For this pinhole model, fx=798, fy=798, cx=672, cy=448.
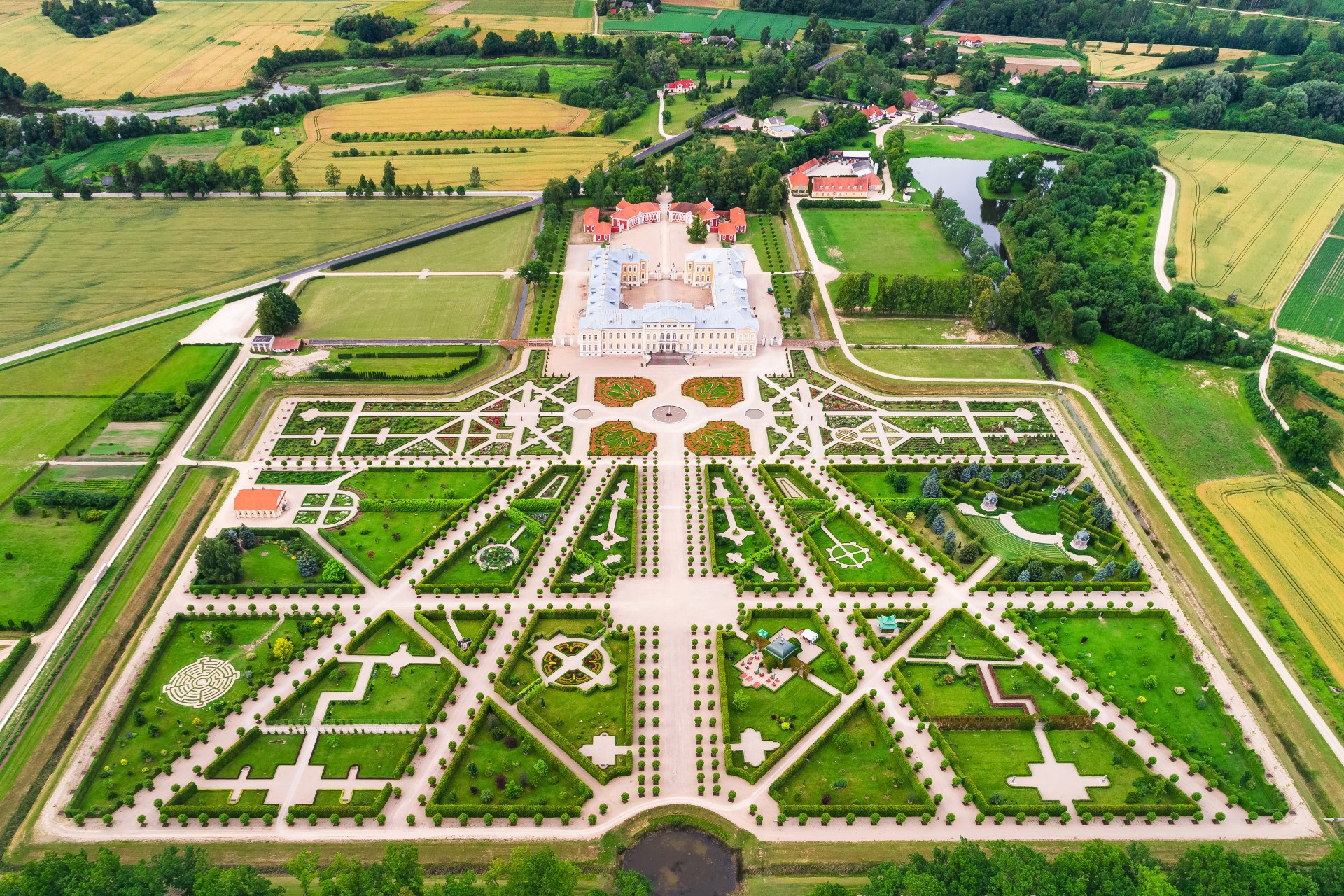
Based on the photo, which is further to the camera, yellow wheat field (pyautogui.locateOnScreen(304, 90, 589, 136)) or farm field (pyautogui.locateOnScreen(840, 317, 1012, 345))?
yellow wheat field (pyautogui.locateOnScreen(304, 90, 589, 136))

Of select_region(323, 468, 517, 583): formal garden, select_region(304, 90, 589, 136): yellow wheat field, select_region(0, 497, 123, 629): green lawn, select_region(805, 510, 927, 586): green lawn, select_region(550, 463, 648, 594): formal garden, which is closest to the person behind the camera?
select_region(0, 497, 123, 629): green lawn

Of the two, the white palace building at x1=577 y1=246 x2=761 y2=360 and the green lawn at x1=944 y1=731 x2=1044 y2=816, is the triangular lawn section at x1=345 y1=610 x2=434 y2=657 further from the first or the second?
the white palace building at x1=577 y1=246 x2=761 y2=360

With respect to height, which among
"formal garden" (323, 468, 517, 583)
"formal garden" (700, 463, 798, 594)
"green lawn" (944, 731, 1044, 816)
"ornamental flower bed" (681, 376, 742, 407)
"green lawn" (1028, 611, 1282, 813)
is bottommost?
"green lawn" (944, 731, 1044, 816)

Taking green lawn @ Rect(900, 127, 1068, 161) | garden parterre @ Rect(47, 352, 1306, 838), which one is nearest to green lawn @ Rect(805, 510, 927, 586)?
garden parterre @ Rect(47, 352, 1306, 838)

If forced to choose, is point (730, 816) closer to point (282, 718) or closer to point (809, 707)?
point (809, 707)

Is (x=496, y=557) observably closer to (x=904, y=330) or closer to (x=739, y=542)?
(x=739, y=542)

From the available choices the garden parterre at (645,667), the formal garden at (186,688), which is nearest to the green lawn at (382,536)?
the garden parterre at (645,667)

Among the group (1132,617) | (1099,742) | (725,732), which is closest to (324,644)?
(725,732)

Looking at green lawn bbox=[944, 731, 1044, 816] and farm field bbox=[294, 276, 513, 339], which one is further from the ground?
farm field bbox=[294, 276, 513, 339]
